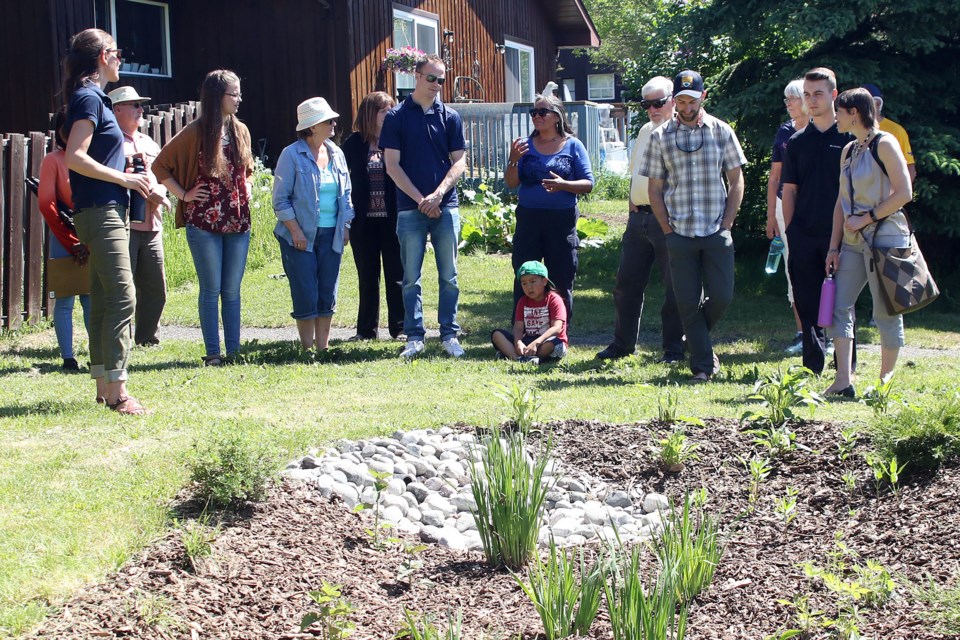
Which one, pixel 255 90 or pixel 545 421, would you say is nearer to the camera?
pixel 545 421

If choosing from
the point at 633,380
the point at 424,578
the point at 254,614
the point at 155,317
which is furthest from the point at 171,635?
the point at 155,317

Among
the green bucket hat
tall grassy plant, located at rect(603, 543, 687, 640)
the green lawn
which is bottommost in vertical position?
tall grassy plant, located at rect(603, 543, 687, 640)

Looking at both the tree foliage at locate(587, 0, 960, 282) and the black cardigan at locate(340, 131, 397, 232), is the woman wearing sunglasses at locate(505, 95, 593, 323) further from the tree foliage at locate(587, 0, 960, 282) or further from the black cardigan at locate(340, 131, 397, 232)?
the tree foliage at locate(587, 0, 960, 282)

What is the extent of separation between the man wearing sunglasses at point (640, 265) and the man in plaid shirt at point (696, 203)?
0.63m

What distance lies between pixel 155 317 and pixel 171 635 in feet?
18.5

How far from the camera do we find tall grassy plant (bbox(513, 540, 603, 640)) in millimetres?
3439

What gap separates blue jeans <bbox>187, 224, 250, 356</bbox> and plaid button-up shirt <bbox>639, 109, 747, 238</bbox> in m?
3.04

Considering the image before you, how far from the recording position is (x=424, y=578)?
13.5ft

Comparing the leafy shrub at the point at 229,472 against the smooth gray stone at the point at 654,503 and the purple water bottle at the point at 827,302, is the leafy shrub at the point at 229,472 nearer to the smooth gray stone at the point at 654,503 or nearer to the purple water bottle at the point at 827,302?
the smooth gray stone at the point at 654,503

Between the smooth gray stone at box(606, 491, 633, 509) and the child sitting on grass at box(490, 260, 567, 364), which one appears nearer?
the smooth gray stone at box(606, 491, 633, 509)

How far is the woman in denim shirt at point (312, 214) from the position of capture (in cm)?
809

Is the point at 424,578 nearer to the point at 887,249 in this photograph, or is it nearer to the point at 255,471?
the point at 255,471

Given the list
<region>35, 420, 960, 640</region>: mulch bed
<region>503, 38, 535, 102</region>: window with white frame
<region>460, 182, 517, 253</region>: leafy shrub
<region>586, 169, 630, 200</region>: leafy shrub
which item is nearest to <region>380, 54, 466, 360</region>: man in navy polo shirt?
<region>35, 420, 960, 640</region>: mulch bed

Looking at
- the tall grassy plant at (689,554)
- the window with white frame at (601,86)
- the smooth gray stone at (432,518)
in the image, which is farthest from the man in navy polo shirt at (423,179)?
the window with white frame at (601,86)
